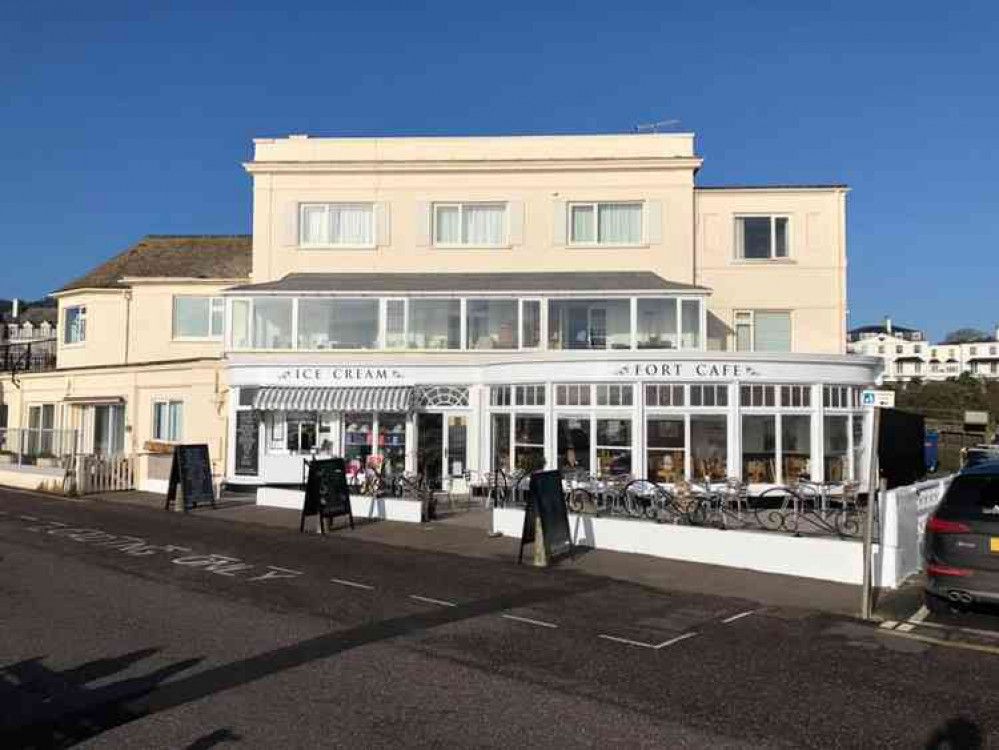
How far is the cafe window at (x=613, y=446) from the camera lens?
19625 mm

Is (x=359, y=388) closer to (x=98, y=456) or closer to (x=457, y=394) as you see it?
(x=457, y=394)

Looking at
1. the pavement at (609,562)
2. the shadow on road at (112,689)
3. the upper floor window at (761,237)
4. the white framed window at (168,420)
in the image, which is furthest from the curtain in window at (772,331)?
the shadow on road at (112,689)

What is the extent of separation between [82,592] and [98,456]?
48.7 ft

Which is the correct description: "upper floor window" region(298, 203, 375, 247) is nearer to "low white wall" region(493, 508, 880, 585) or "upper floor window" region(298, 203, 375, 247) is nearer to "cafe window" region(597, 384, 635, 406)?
"cafe window" region(597, 384, 635, 406)

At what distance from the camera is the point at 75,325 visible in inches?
1280

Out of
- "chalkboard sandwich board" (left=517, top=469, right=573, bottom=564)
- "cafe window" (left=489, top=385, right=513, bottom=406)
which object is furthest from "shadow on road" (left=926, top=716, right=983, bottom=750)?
"cafe window" (left=489, top=385, right=513, bottom=406)

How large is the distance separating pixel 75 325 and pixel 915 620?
3068 centimetres

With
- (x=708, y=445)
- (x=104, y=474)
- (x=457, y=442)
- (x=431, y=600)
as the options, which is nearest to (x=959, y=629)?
(x=431, y=600)

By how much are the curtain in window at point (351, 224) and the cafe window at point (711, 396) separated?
12.3m

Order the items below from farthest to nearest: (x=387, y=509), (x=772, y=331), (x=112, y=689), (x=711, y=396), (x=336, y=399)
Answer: (x=772, y=331) < (x=336, y=399) < (x=711, y=396) < (x=387, y=509) < (x=112, y=689)

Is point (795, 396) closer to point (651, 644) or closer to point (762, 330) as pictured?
point (762, 330)

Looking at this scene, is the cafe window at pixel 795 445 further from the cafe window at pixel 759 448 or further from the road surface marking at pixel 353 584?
the road surface marking at pixel 353 584

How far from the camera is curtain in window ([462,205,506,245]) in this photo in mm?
27172

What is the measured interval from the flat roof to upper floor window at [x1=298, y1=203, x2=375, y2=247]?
1.31 meters
